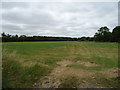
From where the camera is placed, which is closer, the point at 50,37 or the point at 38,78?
the point at 38,78

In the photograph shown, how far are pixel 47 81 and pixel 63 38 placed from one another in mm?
37000

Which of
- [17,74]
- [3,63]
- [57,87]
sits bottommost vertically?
[57,87]

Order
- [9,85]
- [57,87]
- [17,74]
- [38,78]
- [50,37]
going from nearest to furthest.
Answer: [9,85] < [57,87] < [17,74] < [38,78] < [50,37]

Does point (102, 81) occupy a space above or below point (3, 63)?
below

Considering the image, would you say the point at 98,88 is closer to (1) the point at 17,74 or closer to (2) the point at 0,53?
(1) the point at 17,74

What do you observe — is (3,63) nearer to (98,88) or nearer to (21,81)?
(21,81)

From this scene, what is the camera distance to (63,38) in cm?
3988

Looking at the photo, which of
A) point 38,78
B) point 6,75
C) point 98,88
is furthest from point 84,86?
point 6,75

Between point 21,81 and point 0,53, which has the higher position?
point 0,53

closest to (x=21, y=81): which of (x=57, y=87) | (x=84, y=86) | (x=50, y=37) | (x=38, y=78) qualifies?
(x=38, y=78)

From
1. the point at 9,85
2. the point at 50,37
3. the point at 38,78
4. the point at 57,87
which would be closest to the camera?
the point at 9,85

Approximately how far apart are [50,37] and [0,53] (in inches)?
1422

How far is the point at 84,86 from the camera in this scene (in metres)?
2.67

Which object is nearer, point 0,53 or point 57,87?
point 57,87
